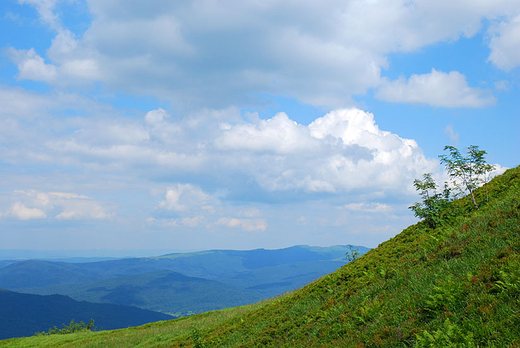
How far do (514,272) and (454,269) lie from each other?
318 cm

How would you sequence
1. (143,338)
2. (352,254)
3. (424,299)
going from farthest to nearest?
1. (352,254)
2. (143,338)
3. (424,299)

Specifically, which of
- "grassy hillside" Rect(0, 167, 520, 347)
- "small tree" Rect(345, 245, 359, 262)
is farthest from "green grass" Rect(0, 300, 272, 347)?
"small tree" Rect(345, 245, 359, 262)

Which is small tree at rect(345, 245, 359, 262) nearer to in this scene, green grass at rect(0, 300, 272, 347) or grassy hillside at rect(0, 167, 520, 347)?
green grass at rect(0, 300, 272, 347)

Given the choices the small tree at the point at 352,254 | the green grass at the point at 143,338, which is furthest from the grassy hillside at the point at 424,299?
the small tree at the point at 352,254

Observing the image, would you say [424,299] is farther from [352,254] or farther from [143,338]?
[352,254]

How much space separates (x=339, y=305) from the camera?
17.8 meters

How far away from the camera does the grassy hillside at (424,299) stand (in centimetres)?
935

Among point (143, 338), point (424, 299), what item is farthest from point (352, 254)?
point (424, 299)

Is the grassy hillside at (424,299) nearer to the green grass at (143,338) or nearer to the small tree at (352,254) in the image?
the green grass at (143,338)

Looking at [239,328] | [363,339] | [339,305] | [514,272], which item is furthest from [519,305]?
[239,328]

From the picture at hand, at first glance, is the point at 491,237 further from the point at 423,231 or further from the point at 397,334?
the point at 423,231

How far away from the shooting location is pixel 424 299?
11.8 metres

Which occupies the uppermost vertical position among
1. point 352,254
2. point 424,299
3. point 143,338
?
point 424,299

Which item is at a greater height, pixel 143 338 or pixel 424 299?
pixel 424 299
